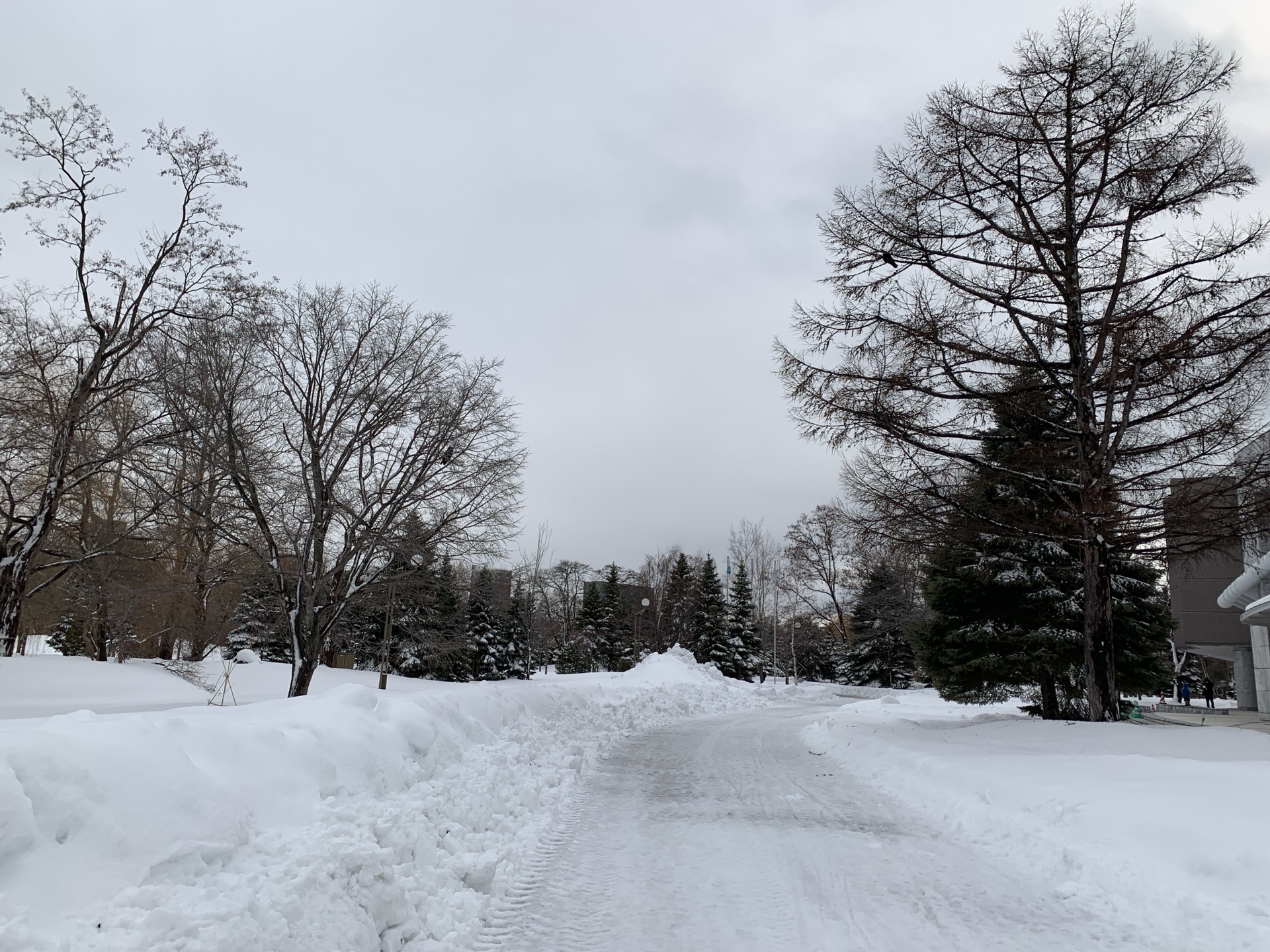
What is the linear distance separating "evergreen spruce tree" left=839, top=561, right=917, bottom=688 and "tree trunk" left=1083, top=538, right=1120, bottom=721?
31.5m

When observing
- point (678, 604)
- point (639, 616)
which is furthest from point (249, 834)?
point (639, 616)

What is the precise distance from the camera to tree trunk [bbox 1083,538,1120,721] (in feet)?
38.9

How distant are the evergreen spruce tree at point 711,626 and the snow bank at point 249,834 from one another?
40.1 m

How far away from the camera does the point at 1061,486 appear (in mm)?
12289

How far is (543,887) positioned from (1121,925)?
11.7ft

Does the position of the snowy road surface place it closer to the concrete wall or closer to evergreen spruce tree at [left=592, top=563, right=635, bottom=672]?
the concrete wall

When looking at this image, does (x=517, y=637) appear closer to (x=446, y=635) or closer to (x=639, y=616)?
(x=446, y=635)

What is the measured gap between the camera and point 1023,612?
15.6 metres

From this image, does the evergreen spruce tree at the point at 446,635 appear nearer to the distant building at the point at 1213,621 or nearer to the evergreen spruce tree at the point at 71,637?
the evergreen spruce tree at the point at 71,637

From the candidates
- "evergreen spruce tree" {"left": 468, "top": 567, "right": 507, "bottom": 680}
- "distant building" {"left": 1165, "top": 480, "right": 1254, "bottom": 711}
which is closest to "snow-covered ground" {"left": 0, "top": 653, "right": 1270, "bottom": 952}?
"distant building" {"left": 1165, "top": 480, "right": 1254, "bottom": 711}

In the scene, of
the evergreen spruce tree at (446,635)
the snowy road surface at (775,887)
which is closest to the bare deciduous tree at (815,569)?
the evergreen spruce tree at (446,635)

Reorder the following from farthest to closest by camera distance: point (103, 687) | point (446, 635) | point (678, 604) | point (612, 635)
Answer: point (678, 604)
point (612, 635)
point (446, 635)
point (103, 687)

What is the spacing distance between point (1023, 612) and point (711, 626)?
3227 cm

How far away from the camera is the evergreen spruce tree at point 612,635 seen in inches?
2132
